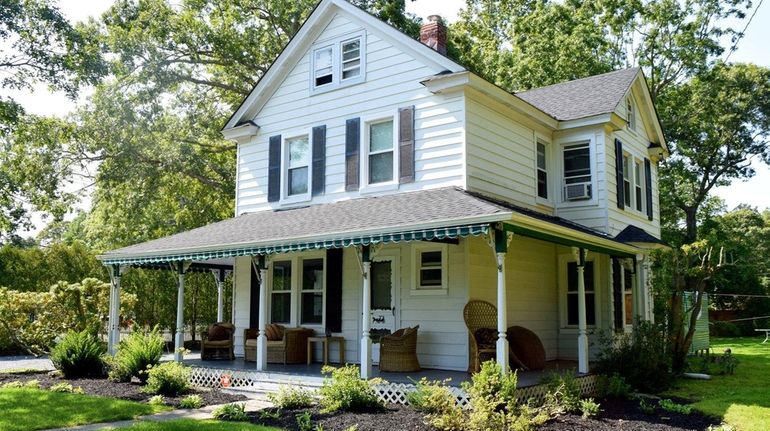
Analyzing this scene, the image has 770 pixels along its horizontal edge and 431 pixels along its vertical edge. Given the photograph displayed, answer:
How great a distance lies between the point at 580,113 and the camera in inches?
578

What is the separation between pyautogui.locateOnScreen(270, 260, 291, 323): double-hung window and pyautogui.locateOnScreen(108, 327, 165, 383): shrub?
2.80 m

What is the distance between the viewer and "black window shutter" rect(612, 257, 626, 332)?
14.7m

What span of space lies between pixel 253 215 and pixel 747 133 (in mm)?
25555

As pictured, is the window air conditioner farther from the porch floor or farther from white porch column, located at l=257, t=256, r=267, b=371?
white porch column, located at l=257, t=256, r=267, b=371

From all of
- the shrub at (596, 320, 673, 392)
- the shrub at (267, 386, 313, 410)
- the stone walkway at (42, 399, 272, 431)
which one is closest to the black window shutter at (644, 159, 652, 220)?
the shrub at (596, 320, 673, 392)

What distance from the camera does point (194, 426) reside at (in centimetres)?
802

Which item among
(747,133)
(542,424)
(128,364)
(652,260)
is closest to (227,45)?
(128,364)

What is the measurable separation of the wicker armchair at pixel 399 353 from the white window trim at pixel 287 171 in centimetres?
432

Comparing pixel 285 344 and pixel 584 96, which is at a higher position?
pixel 584 96

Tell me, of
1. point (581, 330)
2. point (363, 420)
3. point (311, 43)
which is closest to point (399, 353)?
point (363, 420)

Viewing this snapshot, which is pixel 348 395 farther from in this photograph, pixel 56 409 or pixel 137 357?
pixel 137 357

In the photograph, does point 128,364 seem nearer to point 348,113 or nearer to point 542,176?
point 348,113

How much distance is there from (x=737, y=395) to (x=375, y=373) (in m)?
6.53

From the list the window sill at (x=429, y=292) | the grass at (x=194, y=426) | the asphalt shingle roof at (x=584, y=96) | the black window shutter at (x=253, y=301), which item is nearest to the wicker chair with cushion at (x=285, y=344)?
the black window shutter at (x=253, y=301)
